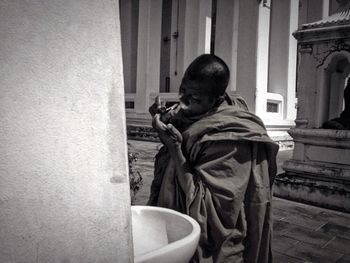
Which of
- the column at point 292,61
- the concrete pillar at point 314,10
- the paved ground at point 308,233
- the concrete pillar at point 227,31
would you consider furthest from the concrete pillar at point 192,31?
the paved ground at point 308,233

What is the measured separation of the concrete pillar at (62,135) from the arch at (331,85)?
420 centimetres

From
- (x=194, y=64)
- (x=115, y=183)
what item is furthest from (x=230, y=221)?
(x=115, y=183)

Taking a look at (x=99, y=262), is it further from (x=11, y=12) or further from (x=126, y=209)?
(x=11, y=12)

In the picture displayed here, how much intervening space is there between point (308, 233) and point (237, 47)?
638cm

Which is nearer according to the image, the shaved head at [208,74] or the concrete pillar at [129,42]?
the shaved head at [208,74]

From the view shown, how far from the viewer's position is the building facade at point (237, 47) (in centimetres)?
820

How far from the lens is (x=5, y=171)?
66 centimetres

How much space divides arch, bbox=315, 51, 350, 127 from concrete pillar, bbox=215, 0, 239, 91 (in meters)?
4.92

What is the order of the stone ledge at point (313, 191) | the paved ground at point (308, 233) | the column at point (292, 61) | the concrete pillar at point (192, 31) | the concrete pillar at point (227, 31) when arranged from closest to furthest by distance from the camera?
the paved ground at point (308, 233)
the stone ledge at point (313, 191)
the column at point (292, 61)
the concrete pillar at point (227, 31)
the concrete pillar at point (192, 31)

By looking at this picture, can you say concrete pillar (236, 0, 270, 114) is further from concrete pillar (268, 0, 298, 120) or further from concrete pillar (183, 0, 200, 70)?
concrete pillar (183, 0, 200, 70)

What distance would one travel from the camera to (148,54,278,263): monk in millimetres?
1519

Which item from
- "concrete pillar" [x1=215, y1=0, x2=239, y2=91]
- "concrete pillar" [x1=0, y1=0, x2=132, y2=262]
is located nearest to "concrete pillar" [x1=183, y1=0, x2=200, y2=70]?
"concrete pillar" [x1=215, y1=0, x2=239, y2=91]

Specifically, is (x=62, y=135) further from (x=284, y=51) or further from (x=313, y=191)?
(x=284, y=51)

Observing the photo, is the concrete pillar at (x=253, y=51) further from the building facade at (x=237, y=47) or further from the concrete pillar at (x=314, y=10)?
the concrete pillar at (x=314, y=10)
